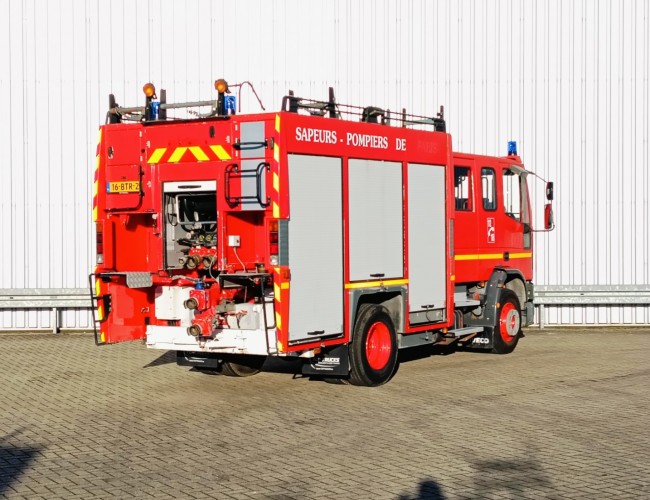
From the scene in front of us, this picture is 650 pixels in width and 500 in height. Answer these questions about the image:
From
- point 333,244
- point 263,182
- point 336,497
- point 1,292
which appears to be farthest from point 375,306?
point 1,292

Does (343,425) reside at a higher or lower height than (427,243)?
lower

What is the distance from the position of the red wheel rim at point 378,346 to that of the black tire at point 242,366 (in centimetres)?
149

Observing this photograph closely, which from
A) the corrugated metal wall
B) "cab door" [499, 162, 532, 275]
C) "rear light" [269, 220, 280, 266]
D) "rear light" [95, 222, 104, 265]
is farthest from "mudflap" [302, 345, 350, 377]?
the corrugated metal wall

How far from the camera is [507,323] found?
15875mm

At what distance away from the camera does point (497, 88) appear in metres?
19.8

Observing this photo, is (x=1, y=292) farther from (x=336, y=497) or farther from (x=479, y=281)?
(x=336, y=497)

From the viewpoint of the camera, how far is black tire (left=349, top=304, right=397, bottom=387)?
1231cm

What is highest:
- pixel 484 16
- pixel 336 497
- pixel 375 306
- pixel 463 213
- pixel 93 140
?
pixel 484 16

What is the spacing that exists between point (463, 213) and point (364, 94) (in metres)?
5.40

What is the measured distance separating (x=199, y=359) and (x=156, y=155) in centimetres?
253

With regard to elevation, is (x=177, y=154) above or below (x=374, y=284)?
above

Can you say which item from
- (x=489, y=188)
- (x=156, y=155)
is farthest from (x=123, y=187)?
(x=489, y=188)

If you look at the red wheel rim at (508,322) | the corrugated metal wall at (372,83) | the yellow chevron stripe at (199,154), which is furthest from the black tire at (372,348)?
the corrugated metal wall at (372,83)

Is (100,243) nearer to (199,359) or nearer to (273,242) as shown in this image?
(199,359)
